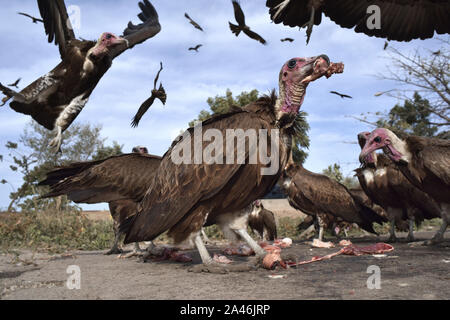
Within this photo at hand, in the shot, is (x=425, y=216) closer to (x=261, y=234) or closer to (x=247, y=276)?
(x=261, y=234)

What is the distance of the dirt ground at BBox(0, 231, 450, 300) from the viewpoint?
8.98 ft

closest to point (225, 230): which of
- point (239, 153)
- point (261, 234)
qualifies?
point (239, 153)

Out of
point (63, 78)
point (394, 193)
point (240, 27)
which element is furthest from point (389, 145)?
point (63, 78)

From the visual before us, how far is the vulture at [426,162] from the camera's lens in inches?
217

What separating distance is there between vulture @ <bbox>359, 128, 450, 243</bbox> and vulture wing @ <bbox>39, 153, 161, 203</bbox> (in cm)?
384

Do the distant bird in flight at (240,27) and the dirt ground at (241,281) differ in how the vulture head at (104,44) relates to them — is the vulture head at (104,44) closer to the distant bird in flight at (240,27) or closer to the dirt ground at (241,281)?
the distant bird in flight at (240,27)

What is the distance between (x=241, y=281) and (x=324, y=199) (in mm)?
4981

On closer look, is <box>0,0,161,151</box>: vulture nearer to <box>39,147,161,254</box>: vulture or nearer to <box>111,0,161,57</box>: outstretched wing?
<box>111,0,161,57</box>: outstretched wing

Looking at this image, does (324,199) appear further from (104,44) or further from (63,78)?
(63,78)

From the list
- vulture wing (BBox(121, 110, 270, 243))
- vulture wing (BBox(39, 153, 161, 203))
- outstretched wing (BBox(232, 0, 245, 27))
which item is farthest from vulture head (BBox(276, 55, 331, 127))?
vulture wing (BBox(39, 153, 161, 203))
